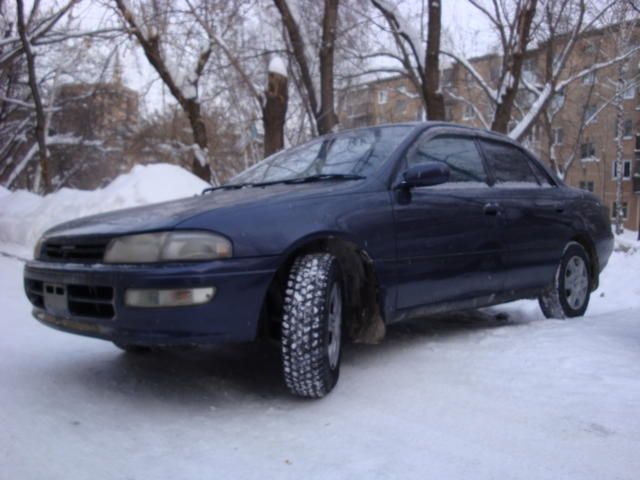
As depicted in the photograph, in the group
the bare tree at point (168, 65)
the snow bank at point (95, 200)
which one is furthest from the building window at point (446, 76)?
the snow bank at point (95, 200)

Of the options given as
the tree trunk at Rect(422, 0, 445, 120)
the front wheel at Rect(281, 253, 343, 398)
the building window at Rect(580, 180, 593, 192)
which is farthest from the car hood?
the building window at Rect(580, 180, 593, 192)

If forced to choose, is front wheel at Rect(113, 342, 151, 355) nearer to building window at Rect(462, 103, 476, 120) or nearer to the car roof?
the car roof

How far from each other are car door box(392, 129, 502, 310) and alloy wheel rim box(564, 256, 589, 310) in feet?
3.27

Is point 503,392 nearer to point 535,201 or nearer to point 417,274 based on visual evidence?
point 417,274

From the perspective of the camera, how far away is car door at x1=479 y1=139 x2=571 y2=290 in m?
4.18

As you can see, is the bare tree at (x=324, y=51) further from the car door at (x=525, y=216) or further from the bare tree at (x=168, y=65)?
the car door at (x=525, y=216)

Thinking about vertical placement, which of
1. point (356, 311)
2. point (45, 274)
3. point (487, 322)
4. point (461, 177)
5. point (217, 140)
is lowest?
point (487, 322)

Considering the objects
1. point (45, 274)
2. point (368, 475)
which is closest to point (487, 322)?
point (368, 475)

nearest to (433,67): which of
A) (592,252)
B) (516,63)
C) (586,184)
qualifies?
(516,63)

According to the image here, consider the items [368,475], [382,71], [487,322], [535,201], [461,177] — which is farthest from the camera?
[382,71]

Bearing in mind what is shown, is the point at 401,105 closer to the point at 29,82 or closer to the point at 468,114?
the point at 468,114

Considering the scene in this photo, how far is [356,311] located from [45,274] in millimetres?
1608

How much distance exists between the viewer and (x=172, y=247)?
8.65 feet

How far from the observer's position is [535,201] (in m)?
4.45
